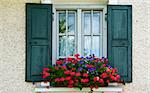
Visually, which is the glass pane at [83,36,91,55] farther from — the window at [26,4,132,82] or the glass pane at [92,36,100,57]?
the window at [26,4,132,82]

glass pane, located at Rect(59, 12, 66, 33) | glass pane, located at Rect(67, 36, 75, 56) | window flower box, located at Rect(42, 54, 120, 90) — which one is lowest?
window flower box, located at Rect(42, 54, 120, 90)

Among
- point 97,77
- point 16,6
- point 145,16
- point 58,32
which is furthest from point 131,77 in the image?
point 16,6

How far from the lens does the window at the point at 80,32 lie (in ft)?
24.9

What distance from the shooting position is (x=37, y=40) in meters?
7.12

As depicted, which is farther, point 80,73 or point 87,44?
point 87,44

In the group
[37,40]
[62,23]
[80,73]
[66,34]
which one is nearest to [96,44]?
[66,34]

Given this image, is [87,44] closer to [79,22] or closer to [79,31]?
[79,31]

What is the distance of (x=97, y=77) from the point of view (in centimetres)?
676

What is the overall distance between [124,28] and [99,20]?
675 mm

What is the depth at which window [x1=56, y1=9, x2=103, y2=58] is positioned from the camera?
299 inches

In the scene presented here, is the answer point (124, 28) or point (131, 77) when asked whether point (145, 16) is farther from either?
point (131, 77)

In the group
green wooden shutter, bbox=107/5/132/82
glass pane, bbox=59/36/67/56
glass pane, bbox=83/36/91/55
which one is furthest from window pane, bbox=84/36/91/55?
green wooden shutter, bbox=107/5/132/82

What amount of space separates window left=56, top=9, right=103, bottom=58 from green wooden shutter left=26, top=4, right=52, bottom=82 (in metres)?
0.50

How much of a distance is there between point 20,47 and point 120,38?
2078 mm
